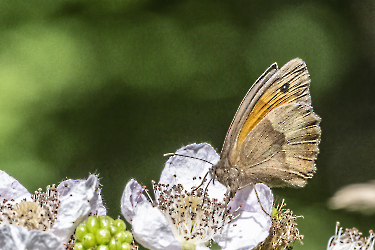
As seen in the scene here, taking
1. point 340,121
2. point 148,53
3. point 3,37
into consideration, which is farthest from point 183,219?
point 340,121

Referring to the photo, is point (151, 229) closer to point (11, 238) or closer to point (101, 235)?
point (101, 235)

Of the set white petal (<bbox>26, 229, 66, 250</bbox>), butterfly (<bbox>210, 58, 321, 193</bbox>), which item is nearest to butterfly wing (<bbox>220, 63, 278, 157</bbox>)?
butterfly (<bbox>210, 58, 321, 193</bbox>)

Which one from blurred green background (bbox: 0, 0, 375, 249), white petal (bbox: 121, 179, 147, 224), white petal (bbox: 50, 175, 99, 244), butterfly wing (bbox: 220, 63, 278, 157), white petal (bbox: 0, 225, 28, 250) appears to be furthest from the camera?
blurred green background (bbox: 0, 0, 375, 249)

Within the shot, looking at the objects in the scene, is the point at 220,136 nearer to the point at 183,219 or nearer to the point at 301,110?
the point at 301,110

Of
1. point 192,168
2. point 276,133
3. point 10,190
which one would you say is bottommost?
point 10,190

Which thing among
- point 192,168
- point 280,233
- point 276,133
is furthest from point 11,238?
point 276,133

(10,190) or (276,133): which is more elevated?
(276,133)

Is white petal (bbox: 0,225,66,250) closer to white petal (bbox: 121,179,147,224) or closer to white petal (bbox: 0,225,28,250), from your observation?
white petal (bbox: 0,225,28,250)
